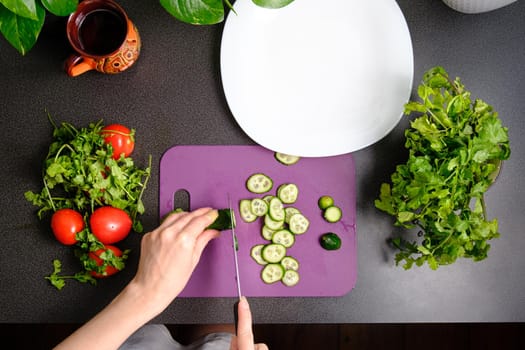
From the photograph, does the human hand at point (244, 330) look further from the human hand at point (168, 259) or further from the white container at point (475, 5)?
the white container at point (475, 5)

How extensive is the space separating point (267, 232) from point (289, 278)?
0.13 m

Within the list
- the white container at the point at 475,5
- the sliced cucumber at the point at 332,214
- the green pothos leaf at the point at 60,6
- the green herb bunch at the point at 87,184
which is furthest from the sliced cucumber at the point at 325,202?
the green pothos leaf at the point at 60,6

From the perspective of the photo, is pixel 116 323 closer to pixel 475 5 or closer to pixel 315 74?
pixel 315 74

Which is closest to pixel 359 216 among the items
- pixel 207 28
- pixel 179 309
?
pixel 179 309

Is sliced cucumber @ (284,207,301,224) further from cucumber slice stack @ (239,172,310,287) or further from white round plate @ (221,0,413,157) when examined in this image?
white round plate @ (221,0,413,157)

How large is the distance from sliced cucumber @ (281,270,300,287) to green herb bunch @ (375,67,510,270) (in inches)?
12.6

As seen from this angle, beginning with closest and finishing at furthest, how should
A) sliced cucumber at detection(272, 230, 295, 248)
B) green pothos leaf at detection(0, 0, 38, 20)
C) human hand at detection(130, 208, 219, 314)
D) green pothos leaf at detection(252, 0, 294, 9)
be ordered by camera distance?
green pothos leaf at detection(0, 0, 38, 20)
green pothos leaf at detection(252, 0, 294, 9)
human hand at detection(130, 208, 219, 314)
sliced cucumber at detection(272, 230, 295, 248)

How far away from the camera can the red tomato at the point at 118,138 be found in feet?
3.85

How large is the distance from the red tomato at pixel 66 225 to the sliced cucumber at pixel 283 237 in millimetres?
466

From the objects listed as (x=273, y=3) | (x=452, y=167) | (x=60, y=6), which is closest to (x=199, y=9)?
(x=273, y=3)

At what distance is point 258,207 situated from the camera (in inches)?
47.4

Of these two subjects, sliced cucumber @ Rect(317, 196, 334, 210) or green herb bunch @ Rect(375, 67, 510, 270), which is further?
sliced cucumber @ Rect(317, 196, 334, 210)

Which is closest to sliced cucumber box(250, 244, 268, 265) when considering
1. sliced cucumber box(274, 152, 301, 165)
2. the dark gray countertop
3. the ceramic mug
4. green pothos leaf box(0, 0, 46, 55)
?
the dark gray countertop

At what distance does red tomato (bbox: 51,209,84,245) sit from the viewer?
3.74ft
